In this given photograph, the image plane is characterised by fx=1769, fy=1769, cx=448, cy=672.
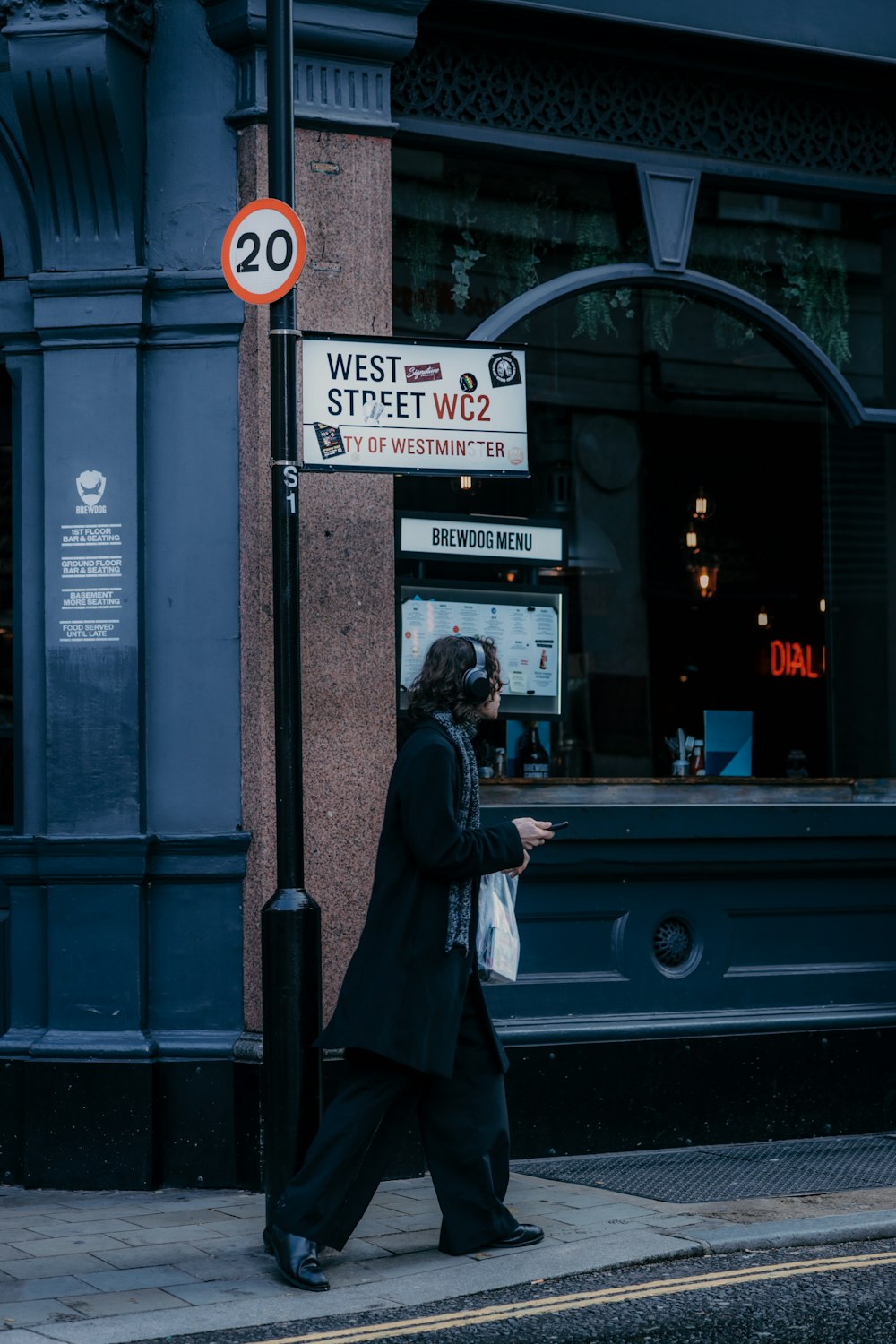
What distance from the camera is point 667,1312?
5.35 m

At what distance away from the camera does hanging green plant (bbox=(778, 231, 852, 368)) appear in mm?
8906

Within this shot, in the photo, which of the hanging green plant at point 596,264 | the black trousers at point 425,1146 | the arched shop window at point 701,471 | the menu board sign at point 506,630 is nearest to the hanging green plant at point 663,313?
the arched shop window at point 701,471

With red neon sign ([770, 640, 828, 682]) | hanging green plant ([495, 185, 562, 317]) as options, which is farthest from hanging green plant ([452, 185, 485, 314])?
red neon sign ([770, 640, 828, 682])

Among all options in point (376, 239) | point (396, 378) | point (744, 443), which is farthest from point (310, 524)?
point (744, 443)

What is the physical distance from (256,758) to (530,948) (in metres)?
1.52

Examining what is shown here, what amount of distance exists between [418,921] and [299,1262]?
114 centimetres

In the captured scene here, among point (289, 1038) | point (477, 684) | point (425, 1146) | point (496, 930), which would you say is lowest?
point (425, 1146)

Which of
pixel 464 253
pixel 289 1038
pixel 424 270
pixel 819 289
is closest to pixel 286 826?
pixel 289 1038

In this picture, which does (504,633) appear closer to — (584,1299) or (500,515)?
(500,515)

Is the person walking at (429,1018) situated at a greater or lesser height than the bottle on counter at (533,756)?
lesser

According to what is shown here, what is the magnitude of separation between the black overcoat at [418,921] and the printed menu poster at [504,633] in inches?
76.0

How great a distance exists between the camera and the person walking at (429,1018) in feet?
18.7

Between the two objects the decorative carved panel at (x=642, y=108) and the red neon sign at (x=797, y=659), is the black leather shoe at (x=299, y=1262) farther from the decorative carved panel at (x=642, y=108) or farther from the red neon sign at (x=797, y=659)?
the decorative carved panel at (x=642, y=108)

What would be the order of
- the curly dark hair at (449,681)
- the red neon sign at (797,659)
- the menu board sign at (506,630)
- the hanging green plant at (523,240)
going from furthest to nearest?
the red neon sign at (797,659) < the hanging green plant at (523,240) < the menu board sign at (506,630) < the curly dark hair at (449,681)
